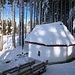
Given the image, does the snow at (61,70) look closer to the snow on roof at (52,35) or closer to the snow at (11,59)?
the snow at (11,59)

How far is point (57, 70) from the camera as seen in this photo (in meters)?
11.9

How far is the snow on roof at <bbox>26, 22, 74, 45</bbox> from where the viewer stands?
582 inches

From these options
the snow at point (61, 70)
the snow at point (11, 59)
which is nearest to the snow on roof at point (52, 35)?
the snow at point (11, 59)

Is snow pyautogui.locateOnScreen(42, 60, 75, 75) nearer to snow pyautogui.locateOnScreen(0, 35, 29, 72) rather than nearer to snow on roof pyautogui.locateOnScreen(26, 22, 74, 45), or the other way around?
snow pyautogui.locateOnScreen(0, 35, 29, 72)

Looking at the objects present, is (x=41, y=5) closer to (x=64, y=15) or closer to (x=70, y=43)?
(x=64, y=15)

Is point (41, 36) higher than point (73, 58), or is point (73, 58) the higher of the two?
point (41, 36)

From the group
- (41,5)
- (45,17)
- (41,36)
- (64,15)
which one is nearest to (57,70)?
(41,36)

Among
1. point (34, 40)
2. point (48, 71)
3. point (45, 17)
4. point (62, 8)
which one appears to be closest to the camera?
point (48, 71)

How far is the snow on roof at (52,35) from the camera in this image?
14.8 meters

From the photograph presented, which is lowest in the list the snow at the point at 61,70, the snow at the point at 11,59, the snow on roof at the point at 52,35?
the snow at the point at 11,59

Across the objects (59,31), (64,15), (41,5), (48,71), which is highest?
(41,5)

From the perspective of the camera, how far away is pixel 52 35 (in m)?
15.2

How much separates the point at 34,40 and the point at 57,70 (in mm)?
4674

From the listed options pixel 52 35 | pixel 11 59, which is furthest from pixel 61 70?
pixel 11 59
